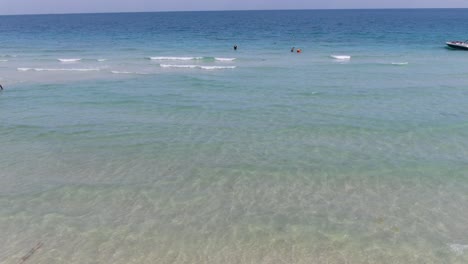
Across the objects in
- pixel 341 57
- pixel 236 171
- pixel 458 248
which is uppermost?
pixel 341 57

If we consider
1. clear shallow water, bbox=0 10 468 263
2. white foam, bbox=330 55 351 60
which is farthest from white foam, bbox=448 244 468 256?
white foam, bbox=330 55 351 60

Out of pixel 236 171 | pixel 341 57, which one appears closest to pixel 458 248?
pixel 236 171

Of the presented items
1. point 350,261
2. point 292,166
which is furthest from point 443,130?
point 350,261

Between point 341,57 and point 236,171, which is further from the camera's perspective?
point 341,57

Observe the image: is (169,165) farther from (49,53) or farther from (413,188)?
(49,53)

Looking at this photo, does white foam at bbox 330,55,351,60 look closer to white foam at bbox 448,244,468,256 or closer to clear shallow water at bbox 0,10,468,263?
clear shallow water at bbox 0,10,468,263

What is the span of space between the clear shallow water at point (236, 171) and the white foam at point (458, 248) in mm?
68

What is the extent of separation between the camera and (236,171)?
13.5 meters

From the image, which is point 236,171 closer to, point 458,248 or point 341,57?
point 458,248

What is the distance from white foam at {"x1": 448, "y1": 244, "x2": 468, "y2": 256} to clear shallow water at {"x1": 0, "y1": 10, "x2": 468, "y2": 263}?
68mm

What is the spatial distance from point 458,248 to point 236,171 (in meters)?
6.94

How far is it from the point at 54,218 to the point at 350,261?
7872 mm

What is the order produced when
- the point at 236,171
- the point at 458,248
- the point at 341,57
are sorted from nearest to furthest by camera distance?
the point at 458,248 < the point at 236,171 < the point at 341,57

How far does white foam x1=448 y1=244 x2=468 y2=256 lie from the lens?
9.03 meters
